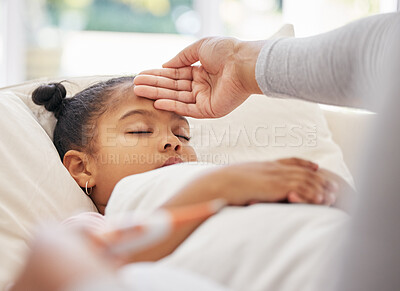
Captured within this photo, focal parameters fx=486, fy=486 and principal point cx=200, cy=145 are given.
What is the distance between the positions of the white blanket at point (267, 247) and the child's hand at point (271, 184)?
0.03 meters

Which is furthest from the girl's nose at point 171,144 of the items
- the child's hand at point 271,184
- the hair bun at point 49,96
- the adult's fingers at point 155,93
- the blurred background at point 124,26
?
the blurred background at point 124,26

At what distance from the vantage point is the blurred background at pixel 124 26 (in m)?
2.95

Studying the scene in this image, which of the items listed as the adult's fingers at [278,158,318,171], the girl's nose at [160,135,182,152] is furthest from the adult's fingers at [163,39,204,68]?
the adult's fingers at [278,158,318,171]

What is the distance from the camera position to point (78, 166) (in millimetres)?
1336

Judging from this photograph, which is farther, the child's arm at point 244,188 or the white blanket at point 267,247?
the child's arm at point 244,188

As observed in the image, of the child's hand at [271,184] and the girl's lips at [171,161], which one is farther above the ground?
the child's hand at [271,184]

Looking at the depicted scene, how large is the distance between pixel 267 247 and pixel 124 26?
263 centimetres

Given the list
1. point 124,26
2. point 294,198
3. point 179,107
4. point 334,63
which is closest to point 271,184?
point 294,198

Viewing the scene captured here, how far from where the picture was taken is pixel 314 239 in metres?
0.67

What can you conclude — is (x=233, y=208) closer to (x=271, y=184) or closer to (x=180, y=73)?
(x=271, y=184)

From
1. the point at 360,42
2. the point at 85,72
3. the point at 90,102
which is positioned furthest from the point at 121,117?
the point at 85,72

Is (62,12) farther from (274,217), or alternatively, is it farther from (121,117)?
(274,217)

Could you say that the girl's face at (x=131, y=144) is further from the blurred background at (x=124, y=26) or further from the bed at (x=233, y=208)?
the blurred background at (x=124, y=26)

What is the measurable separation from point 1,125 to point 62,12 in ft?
6.42
